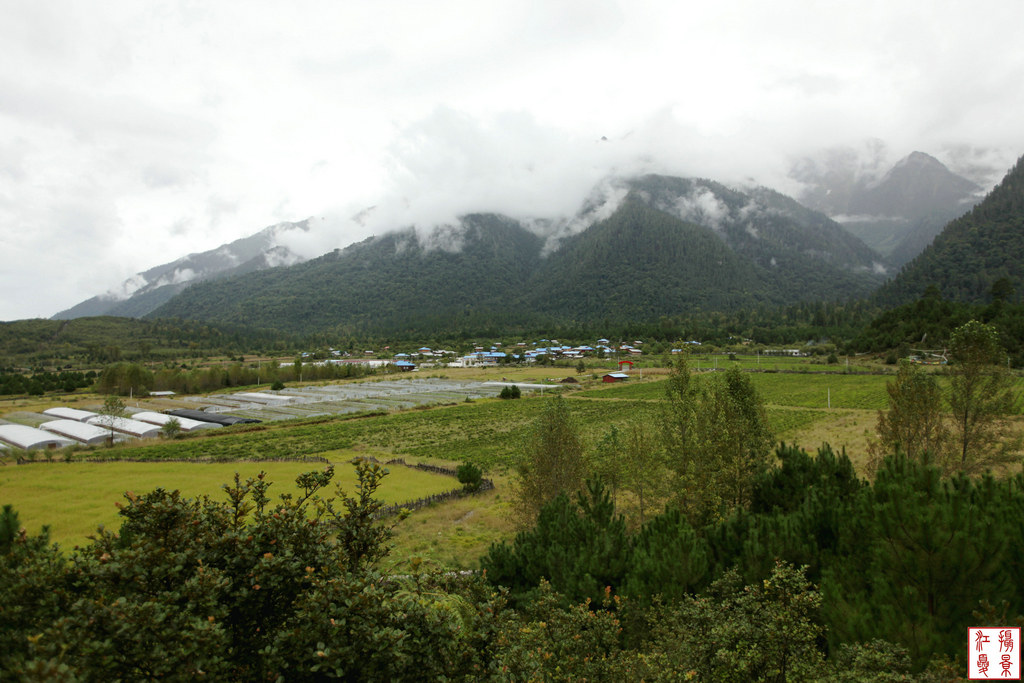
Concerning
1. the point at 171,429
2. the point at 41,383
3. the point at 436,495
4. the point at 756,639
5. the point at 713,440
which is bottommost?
the point at 436,495

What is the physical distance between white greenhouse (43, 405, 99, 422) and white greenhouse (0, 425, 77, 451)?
1026 centimetres

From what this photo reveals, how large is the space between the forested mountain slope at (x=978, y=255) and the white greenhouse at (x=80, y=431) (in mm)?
189718

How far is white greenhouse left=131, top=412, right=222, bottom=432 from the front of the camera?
57.0m

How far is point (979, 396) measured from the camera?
20.5 m

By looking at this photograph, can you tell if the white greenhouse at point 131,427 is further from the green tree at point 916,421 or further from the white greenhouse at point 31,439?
the green tree at point 916,421

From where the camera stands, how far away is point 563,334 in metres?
196

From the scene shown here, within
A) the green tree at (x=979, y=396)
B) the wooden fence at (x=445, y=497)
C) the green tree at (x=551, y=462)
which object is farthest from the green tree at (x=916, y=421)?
the wooden fence at (x=445, y=497)

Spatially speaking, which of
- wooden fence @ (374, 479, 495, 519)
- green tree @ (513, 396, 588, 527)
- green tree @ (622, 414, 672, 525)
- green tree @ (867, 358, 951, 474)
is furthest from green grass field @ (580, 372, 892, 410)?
green tree @ (513, 396, 588, 527)

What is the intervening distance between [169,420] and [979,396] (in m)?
72.4

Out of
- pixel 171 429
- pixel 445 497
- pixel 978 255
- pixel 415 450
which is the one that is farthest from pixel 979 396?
pixel 978 255

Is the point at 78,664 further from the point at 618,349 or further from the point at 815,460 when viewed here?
the point at 618,349

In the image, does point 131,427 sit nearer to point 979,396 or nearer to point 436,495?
point 436,495

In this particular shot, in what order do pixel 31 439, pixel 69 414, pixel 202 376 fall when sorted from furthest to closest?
pixel 202 376 < pixel 69 414 < pixel 31 439

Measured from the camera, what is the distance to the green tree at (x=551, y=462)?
19.5m
